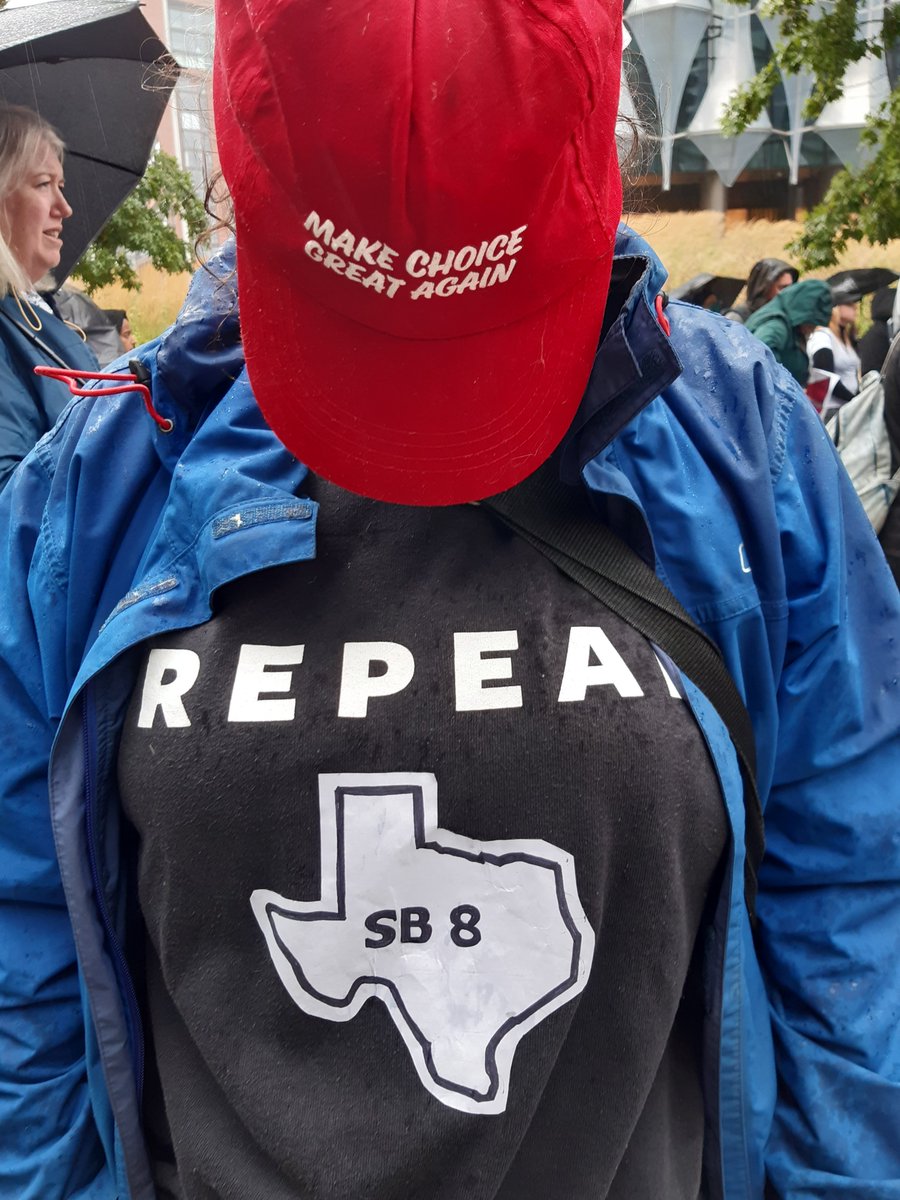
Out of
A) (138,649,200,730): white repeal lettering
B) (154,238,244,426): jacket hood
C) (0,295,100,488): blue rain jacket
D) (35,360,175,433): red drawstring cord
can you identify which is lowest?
(0,295,100,488): blue rain jacket

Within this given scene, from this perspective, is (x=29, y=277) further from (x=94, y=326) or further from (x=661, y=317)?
(x=94, y=326)

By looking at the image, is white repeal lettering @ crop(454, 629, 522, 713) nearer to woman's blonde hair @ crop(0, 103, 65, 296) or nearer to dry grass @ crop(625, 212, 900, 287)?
woman's blonde hair @ crop(0, 103, 65, 296)

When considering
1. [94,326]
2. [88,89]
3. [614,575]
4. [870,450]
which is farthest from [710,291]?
[614,575]

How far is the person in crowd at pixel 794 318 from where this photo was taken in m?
7.23

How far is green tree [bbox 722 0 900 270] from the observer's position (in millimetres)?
8125

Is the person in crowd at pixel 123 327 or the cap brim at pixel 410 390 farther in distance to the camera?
the person in crowd at pixel 123 327

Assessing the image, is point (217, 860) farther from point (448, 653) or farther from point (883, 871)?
point (883, 871)

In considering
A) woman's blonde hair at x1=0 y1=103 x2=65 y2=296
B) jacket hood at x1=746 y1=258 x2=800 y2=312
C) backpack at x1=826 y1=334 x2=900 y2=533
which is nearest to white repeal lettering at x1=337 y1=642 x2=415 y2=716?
backpack at x1=826 y1=334 x2=900 y2=533

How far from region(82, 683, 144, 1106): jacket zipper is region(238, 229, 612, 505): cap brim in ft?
1.20

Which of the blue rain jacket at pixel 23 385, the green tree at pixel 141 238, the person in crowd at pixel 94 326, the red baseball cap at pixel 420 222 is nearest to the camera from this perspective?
the red baseball cap at pixel 420 222

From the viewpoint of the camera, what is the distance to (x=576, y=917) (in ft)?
3.31

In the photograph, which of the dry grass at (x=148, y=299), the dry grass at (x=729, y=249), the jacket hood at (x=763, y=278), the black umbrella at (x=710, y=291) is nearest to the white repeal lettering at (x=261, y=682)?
the dry grass at (x=148, y=299)

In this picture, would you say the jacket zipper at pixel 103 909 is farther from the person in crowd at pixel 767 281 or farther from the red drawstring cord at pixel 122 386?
the person in crowd at pixel 767 281

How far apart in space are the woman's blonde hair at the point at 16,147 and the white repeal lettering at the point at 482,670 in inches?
90.7
